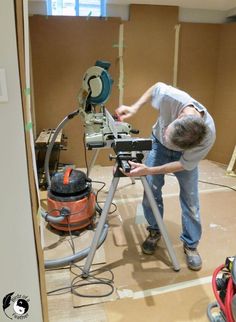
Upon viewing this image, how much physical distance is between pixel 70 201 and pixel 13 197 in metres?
1.28

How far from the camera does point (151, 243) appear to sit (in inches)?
87.5

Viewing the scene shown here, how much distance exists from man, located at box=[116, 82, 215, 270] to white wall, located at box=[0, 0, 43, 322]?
2.59 ft

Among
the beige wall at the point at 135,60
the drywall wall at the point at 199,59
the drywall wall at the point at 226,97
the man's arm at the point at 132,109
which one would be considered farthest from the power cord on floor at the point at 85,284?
the drywall wall at the point at 199,59

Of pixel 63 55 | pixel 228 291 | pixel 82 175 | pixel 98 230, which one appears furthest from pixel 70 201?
pixel 63 55

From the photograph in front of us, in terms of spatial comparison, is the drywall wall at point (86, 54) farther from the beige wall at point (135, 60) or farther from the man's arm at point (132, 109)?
the man's arm at point (132, 109)

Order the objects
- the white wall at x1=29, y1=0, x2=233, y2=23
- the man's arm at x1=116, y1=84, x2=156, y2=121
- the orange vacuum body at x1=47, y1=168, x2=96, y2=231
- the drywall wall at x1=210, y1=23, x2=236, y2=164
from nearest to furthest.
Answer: the man's arm at x1=116, y1=84, x2=156, y2=121, the orange vacuum body at x1=47, y1=168, x2=96, y2=231, the white wall at x1=29, y1=0, x2=233, y2=23, the drywall wall at x1=210, y1=23, x2=236, y2=164

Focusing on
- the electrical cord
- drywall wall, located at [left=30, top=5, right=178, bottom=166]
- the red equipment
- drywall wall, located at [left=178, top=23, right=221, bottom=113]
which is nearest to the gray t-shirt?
the red equipment

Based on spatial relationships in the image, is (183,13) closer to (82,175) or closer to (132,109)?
(132,109)

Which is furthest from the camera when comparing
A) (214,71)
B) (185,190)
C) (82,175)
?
(214,71)

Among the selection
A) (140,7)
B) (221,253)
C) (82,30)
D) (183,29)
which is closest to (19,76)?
(221,253)

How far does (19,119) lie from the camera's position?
99 centimetres

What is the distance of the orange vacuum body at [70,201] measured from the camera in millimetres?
2318

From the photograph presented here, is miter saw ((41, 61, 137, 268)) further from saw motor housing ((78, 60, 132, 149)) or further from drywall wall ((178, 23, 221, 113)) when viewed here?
drywall wall ((178, 23, 221, 113))

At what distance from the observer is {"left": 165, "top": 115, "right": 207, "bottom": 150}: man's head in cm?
153
